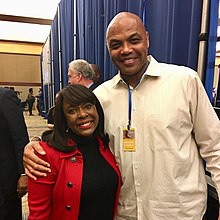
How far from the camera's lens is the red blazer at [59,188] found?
0.99 metres

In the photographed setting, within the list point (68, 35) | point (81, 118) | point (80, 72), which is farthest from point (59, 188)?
point (68, 35)

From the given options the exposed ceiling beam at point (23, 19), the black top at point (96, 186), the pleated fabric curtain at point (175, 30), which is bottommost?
the black top at point (96, 186)

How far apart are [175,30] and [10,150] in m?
1.23

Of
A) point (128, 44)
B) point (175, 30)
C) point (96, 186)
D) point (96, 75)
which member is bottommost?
point (96, 186)

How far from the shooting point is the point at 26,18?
803cm

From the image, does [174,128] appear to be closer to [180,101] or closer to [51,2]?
[180,101]

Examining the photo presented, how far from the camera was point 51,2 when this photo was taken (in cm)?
653

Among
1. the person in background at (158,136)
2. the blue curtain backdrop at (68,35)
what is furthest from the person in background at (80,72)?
the blue curtain backdrop at (68,35)

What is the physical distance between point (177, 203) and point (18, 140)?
0.97 meters

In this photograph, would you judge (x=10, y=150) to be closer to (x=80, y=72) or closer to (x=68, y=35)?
(x=80, y=72)

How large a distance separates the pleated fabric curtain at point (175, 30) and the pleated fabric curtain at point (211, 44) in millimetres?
65

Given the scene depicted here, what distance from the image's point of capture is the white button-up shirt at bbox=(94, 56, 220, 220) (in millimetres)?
958

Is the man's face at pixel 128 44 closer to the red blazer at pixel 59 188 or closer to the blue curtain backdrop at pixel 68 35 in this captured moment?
the red blazer at pixel 59 188

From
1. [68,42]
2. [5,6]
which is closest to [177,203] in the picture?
[68,42]
